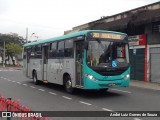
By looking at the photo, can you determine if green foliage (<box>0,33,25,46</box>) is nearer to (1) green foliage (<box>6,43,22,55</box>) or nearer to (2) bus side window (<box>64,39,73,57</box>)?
(1) green foliage (<box>6,43,22,55</box>)

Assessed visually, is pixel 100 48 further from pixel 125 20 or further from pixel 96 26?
pixel 96 26

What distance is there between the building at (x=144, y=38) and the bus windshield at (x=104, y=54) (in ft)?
30.0

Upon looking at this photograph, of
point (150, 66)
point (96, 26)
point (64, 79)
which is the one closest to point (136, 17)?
point (150, 66)

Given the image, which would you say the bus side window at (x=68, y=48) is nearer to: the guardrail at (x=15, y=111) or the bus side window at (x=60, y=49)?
the bus side window at (x=60, y=49)

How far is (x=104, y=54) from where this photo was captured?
13594 millimetres

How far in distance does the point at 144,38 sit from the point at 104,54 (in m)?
12.3

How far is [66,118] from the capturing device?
9.36 m

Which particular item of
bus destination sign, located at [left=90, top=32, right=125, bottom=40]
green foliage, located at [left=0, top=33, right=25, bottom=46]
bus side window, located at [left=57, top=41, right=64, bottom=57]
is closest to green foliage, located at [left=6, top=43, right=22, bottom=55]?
green foliage, located at [left=0, top=33, right=25, bottom=46]

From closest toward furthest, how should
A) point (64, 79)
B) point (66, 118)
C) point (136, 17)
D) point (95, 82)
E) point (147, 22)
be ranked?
point (66, 118) < point (95, 82) < point (64, 79) < point (147, 22) < point (136, 17)

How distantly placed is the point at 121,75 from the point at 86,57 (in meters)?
1.88

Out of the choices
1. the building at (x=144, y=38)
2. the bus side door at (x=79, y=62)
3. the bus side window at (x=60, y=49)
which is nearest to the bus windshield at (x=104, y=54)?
the bus side door at (x=79, y=62)

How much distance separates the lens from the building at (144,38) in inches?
935

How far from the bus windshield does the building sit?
30.0 ft

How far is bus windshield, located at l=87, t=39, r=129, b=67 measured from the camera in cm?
1352
